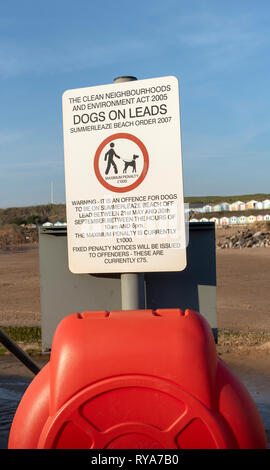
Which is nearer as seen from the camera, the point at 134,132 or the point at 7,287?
the point at 134,132

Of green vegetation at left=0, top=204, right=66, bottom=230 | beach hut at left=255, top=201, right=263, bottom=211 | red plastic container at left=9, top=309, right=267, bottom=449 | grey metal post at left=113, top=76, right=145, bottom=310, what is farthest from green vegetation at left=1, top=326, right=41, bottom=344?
beach hut at left=255, top=201, right=263, bottom=211

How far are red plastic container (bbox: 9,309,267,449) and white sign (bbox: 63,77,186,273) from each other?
778 millimetres

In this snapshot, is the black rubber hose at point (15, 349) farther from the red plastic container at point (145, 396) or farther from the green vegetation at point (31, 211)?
the green vegetation at point (31, 211)

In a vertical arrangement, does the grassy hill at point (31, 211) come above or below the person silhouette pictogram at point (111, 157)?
above

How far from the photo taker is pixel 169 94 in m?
2.42

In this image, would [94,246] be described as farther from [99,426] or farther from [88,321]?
[99,426]

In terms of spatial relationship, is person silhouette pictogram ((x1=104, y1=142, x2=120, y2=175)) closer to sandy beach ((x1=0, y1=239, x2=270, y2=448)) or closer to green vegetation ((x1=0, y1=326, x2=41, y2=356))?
sandy beach ((x1=0, y1=239, x2=270, y2=448))

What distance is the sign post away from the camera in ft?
7.95

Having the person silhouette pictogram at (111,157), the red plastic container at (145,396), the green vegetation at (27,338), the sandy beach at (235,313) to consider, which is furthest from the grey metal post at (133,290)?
the green vegetation at (27,338)

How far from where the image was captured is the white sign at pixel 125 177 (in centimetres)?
242

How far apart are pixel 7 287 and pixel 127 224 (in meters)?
15.0
